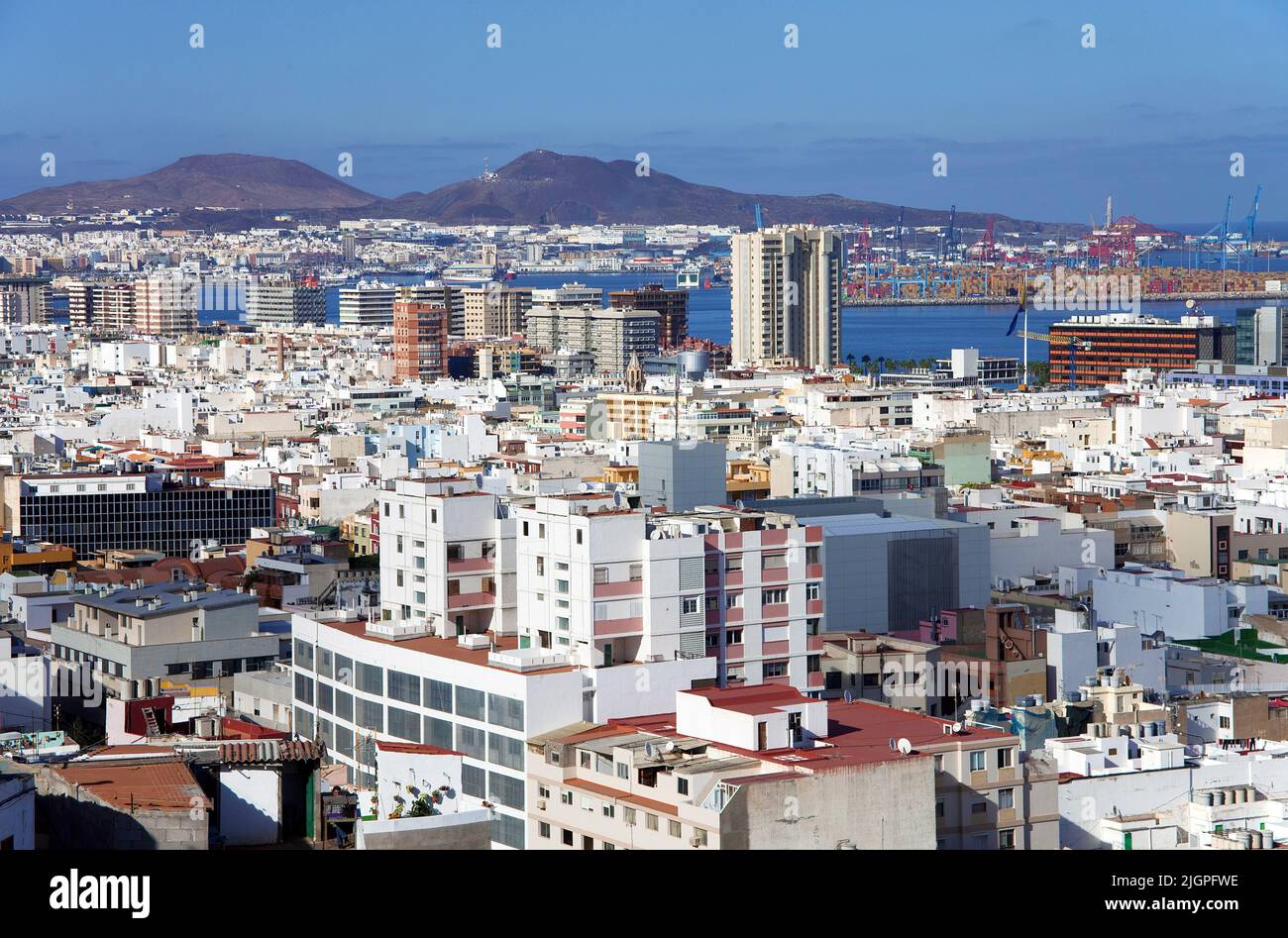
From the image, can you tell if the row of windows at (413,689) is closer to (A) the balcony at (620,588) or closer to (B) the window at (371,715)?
(B) the window at (371,715)

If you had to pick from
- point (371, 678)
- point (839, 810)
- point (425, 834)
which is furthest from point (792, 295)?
point (425, 834)

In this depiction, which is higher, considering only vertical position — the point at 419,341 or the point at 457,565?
the point at 419,341

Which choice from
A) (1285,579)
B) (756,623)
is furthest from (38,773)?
(1285,579)

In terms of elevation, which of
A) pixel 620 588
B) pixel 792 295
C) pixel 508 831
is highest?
pixel 792 295

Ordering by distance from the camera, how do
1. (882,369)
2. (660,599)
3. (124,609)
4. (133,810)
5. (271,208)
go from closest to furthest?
(133,810)
(660,599)
(124,609)
(882,369)
(271,208)

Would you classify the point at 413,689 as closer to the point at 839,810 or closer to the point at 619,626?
the point at 619,626

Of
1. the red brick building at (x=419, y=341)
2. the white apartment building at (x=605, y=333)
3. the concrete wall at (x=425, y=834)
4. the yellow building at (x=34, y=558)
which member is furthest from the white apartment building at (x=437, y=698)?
the red brick building at (x=419, y=341)
